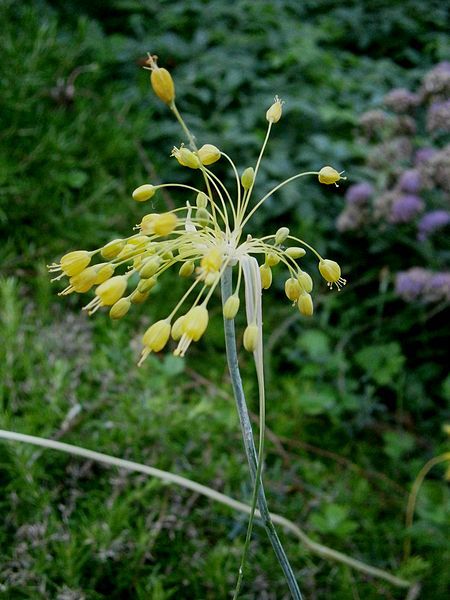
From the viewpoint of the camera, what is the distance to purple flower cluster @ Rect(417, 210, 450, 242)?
2.58 m

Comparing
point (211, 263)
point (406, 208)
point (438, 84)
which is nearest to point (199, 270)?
point (211, 263)

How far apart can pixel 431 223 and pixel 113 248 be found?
1.93m

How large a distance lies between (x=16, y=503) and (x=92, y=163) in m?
1.62

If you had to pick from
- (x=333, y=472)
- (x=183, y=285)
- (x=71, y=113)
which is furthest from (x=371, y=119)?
(x=333, y=472)

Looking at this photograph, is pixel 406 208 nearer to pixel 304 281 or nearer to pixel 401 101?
pixel 401 101

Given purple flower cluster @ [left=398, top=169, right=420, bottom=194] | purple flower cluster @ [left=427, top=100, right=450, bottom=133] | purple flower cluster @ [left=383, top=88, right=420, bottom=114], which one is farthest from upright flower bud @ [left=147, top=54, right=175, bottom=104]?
purple flower cluster @ [left=383, top=88, right=420, bottom=114]

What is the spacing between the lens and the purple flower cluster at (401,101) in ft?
9.52

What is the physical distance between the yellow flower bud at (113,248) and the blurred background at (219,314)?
0.83 m

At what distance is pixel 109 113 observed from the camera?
316 cm

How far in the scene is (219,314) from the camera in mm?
2691

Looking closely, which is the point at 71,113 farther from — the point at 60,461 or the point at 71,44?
the point at 60,461

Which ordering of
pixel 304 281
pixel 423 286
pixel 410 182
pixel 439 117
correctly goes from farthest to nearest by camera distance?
pixel 439 117 → pixel 410 182 → pixel 423 286 → pixel 304 281

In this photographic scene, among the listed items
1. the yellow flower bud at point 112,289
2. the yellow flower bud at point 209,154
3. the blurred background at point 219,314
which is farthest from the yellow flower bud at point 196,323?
the blurred background at point 219,314

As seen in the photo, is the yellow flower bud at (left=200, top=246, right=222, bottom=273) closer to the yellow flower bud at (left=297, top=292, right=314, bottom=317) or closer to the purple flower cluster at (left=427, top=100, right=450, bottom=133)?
the yellow flower bud at (left=297, top=292, right=314, bottom=317)
